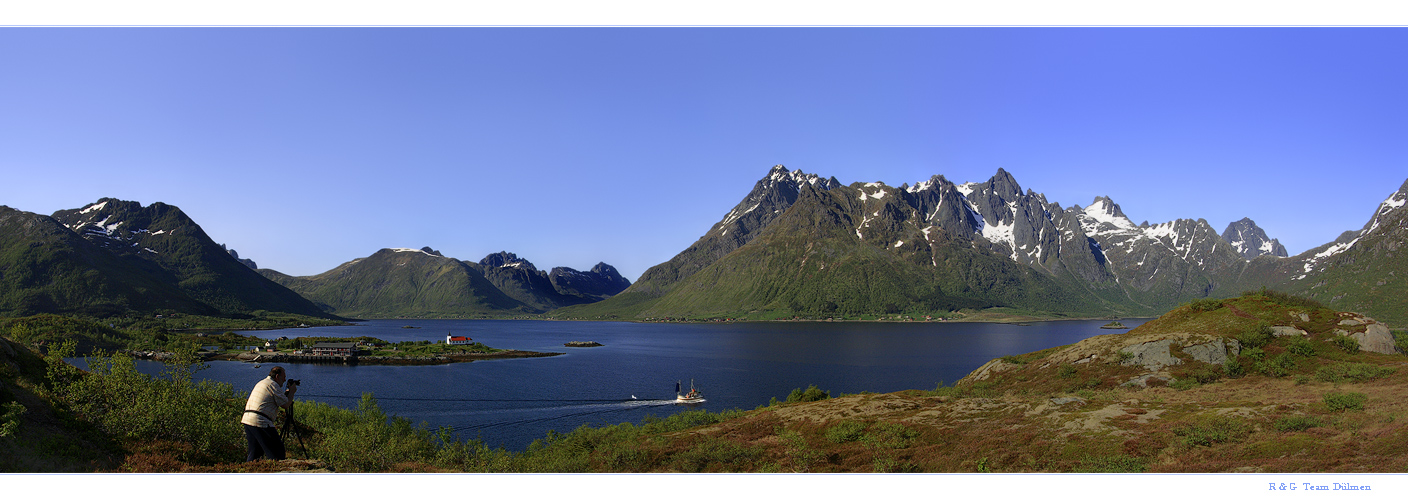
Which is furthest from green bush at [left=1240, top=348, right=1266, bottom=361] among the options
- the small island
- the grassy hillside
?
the small island

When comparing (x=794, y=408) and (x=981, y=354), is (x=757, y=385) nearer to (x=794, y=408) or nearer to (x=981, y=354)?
(x=794, y=408)

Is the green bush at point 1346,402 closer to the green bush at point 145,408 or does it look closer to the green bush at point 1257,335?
the green bush at point 1257,335

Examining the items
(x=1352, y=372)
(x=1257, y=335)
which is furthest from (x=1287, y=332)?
(x=1352, y=372)

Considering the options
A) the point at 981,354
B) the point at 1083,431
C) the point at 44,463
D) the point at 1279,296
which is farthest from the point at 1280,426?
the point at 981,354

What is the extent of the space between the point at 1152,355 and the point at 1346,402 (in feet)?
86.7

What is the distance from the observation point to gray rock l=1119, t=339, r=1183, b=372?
54844 millimetres

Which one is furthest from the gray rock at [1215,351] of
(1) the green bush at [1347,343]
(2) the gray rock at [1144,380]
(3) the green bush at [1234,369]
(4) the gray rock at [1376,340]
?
(4) the gray rock at [1376,340]

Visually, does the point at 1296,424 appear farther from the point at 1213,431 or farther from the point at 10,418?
the point at 10,418

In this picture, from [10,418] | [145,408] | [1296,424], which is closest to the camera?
[10,418]

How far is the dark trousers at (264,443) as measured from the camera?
1809 cm

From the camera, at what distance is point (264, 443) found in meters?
18.2

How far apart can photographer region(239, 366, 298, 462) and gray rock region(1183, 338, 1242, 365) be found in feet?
219

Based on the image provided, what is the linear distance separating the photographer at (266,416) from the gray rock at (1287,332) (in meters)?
75.6

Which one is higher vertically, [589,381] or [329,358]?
[329,358]
